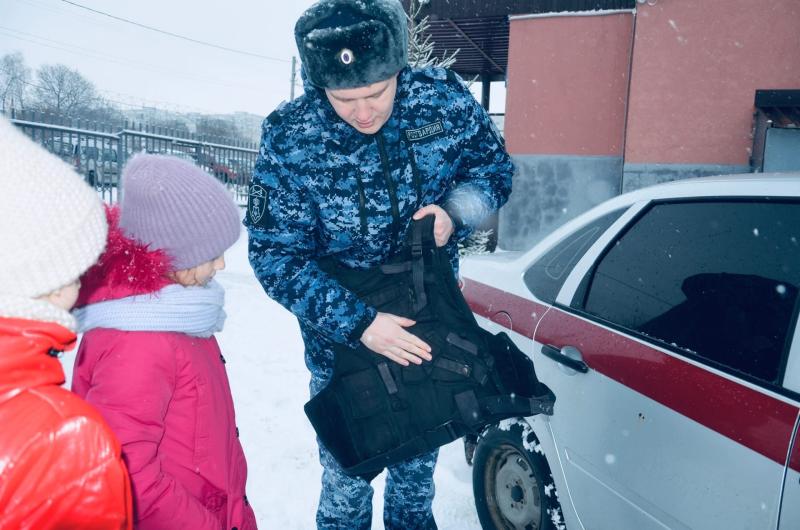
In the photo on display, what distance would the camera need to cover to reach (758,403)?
1.44 meters

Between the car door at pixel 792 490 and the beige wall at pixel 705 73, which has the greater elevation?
the beige wall at pixel 705 73

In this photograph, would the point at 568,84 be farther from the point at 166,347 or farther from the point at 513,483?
the point at 166,347

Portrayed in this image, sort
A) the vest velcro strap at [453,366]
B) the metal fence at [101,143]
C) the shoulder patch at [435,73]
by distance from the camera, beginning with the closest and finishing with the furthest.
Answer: the vest velcro strap at [453,366] < the shoulder patch at [435,73] < the metal fence at [101,143]

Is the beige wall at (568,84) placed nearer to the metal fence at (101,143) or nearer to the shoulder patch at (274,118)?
the metal fence at (101,143)

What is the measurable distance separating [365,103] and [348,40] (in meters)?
0.18

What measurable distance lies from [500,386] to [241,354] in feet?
12.4

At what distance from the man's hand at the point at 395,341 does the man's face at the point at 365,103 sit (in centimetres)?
58

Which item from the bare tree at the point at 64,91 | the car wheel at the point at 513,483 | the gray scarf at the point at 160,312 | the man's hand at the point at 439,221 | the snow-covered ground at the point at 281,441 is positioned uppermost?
the bare tree at the point at 64,91

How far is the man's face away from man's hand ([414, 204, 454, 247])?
0.95 ft

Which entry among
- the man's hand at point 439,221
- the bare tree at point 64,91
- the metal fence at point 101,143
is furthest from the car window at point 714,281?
the bare tree at point 64,91

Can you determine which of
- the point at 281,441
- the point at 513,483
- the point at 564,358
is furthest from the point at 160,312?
the point at 281,441

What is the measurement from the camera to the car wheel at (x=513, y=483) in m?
2.26

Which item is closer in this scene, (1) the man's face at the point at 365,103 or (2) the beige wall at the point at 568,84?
(1) the man's face at the point at 365,103

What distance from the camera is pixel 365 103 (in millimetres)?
1584
